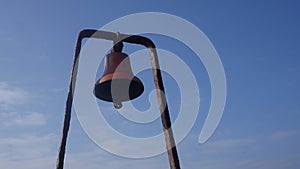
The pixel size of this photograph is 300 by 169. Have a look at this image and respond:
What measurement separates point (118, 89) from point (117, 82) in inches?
5.2

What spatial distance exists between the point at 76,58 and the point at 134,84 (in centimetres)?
102

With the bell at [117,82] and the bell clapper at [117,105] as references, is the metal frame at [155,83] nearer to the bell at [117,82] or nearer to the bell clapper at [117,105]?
the bell at [117,82]

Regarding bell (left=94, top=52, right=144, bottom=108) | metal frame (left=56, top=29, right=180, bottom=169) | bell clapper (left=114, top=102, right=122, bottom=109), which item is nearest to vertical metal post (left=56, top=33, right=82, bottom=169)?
metal frame (left=56, top=29, right=180, bottom=169)

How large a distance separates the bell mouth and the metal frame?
0.36 meters

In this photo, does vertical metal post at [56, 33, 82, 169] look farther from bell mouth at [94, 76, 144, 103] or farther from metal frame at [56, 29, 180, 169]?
bell mouth at [94, 76, 144, 103]

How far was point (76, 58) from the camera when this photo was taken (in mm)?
4262

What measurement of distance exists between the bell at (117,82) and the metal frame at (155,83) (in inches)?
11.1

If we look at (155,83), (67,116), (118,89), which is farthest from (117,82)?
(67,116)

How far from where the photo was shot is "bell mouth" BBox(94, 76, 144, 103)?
473 centimetres

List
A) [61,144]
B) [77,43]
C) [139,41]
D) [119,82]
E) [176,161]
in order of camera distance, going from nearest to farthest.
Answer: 1. [61,144]
2. [176,161]
3. [77,43]
4. [119,82]
5. [139,41]

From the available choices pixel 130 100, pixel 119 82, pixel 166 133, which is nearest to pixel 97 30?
pixel 119 82

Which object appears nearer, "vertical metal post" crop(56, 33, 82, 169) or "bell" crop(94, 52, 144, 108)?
"vertical metal post" crop(56, 33, 82, 169)

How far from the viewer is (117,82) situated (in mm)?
4738

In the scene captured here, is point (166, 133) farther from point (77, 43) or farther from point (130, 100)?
point (77, 43)
